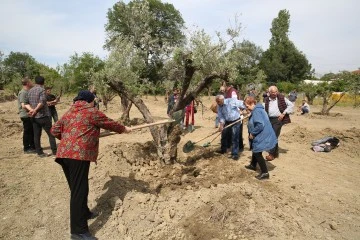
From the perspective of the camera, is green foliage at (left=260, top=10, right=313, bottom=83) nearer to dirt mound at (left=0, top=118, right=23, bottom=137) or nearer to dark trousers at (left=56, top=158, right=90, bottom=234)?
dirt mound at (left=0, top=118, right=23, bottom=137)

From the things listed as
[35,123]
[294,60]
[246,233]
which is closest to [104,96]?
[35,123]

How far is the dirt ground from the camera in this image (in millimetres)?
4242

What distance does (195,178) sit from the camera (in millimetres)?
5809

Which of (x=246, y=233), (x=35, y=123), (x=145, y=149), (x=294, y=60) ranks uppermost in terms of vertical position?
(x=294, y=60)

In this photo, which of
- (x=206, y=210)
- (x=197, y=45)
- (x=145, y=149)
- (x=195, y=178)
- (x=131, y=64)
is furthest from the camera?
(x=131, y=64)

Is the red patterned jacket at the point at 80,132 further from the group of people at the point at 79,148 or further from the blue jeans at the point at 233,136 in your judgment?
the blue jeans at the point at 233,136

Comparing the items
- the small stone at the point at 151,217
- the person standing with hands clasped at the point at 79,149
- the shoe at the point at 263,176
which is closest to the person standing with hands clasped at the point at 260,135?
the shoe at the point at 263,176

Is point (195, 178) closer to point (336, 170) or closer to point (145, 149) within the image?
point (145, 149)

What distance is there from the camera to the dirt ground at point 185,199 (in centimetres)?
424

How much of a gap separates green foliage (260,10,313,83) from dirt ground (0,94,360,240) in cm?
4645

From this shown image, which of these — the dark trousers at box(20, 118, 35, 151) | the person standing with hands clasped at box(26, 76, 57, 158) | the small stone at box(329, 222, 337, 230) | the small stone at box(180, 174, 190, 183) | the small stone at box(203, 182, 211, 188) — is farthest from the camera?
the dark trousers at box(20, 118, 35, 151)

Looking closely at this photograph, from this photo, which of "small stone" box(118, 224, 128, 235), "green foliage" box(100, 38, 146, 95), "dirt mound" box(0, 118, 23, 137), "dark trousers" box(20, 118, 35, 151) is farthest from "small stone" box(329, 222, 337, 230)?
"dirt mound" box(0, 118, 23, 137)

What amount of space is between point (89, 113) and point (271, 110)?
16.6 ft

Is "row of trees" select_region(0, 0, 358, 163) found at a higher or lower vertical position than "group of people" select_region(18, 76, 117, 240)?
higher
